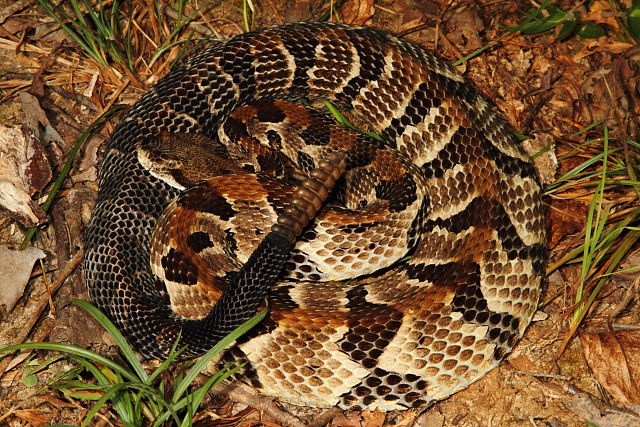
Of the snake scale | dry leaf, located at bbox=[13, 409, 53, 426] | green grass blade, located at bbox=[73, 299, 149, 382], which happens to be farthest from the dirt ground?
green grass blade, located at bbox=[73, 299, 149, 382]

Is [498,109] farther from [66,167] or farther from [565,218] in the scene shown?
[66,167]

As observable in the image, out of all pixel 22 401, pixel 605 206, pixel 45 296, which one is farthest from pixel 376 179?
pixel 22 401

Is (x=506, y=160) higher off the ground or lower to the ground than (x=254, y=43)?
lower

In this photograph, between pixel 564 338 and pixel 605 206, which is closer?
pixel 564 338

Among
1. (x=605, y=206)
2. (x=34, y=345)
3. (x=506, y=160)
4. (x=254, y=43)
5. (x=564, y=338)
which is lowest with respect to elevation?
(x=564, y=338)

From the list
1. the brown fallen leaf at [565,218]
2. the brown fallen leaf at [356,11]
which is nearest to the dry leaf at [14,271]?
the brown fallen leaf at [356,11]

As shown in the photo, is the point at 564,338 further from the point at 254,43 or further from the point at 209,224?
the point at 254,43

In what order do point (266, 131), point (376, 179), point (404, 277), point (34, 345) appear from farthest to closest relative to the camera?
point (266, 131)
point (376, 179)
point (404, 277)
point (34, 345)
